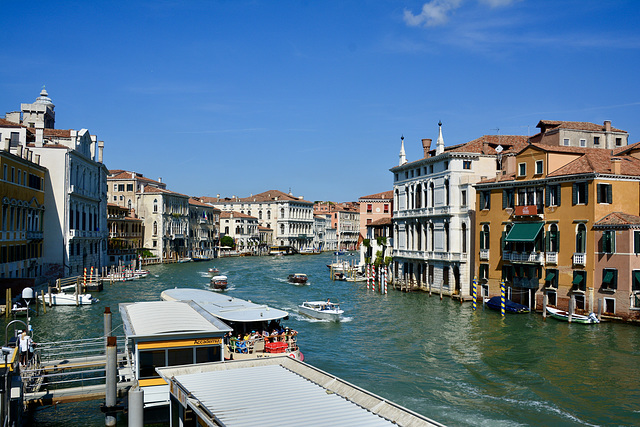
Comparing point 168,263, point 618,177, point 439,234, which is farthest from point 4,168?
point 168,263

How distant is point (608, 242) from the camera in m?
22.2

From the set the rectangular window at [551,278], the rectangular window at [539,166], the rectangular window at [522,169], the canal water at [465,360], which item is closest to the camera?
the canal water at [465,360]

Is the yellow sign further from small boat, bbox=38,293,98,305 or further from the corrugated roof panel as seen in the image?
small boat, bbox=38,293,98,305

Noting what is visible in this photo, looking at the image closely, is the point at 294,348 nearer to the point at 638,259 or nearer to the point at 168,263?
the point at 638,259

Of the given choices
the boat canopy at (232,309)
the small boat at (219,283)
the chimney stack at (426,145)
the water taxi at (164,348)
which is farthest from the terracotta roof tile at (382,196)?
the water taxi at (164,348)

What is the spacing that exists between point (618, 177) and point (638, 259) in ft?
11.0

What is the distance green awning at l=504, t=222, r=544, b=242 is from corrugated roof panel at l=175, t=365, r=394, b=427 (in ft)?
60.2

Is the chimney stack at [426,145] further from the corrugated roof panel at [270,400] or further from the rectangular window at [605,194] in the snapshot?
the corrugated roof panel at [270,400]

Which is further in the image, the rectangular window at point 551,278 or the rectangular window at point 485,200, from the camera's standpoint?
the rectangular window at point 485,200

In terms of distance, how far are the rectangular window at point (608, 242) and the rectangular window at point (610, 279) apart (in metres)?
0.71

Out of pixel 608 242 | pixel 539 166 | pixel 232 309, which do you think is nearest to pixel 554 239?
pixel 608 242

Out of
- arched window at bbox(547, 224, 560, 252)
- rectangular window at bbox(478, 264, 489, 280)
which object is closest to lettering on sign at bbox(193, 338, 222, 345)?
arched window at bbox(547, 224, 560, 252)

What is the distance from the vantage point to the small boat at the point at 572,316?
71.2ft

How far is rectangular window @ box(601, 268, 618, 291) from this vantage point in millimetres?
21953
